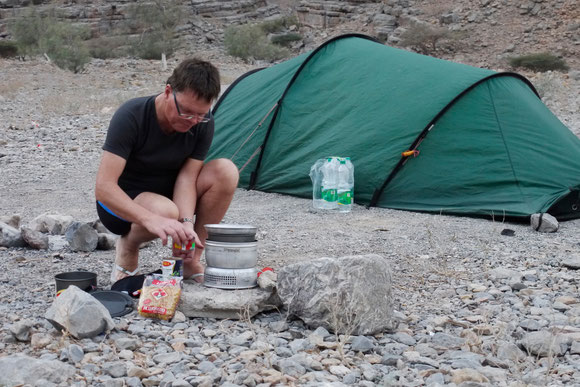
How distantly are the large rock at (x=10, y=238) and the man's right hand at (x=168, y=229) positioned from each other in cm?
179

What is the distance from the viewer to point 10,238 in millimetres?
4438

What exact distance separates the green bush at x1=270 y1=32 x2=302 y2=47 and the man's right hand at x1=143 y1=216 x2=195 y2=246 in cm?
2971

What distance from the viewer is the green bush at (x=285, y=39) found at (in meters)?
32.2

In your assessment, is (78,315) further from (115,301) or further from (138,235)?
(138,235)

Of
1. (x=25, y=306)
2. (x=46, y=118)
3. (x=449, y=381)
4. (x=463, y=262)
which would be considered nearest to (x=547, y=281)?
(x=463, y=262)

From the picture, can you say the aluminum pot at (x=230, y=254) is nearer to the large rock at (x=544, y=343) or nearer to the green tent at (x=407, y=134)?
the large rock at (x=544, y=343)

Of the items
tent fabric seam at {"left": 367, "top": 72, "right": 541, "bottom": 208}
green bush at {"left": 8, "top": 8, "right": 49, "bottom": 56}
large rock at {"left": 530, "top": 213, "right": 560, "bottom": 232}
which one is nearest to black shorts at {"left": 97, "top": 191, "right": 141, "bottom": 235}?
tent fabric seam at {"left": 367, "top": 72, "right": 541, "bottom": 208}

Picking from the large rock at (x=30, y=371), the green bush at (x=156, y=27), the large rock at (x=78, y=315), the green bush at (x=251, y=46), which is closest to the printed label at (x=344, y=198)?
the large rock at (x=78, y=315)

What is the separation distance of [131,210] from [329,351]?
1.13 metres

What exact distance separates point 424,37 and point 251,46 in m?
7.20

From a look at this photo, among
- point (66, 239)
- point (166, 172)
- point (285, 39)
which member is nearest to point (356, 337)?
point (166, 172)

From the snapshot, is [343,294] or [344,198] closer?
[343,294]

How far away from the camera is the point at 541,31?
27.3 m

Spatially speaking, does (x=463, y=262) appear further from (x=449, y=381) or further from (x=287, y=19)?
(x=287, y=19)
